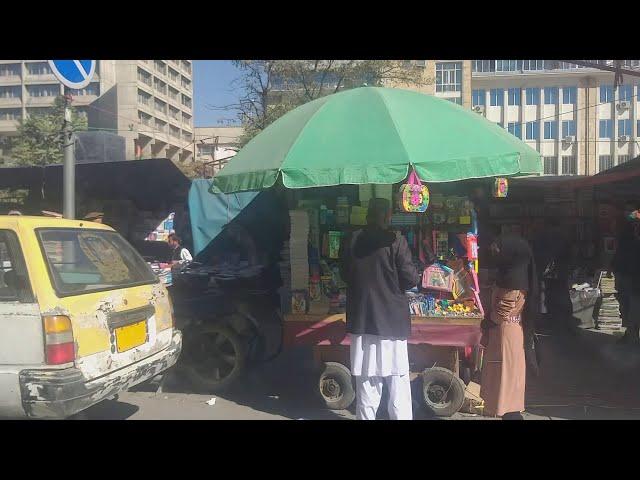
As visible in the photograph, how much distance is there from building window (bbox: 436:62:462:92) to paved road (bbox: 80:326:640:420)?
37.8 meters

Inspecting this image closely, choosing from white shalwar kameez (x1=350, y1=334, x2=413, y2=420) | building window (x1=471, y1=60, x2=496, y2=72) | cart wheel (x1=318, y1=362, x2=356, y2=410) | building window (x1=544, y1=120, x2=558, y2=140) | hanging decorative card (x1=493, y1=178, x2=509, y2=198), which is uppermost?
building window (x1=471, y1=60, x2=496, y2=72)

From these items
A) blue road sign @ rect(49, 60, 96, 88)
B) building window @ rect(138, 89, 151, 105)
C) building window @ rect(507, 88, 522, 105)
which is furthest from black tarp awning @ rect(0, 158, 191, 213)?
building window @ rect(138, 89, 151, 105)

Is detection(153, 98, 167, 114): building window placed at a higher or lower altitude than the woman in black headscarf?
higher

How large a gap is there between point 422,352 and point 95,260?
118 inches

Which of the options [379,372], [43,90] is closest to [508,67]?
[379,372]

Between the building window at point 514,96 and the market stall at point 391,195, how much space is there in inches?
1997

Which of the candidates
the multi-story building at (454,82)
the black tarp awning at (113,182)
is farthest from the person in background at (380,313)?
the multi-story building at (454,82)

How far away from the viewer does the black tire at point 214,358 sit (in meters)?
5.47

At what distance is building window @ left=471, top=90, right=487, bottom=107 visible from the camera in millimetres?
51656

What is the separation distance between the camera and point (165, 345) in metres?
4.66

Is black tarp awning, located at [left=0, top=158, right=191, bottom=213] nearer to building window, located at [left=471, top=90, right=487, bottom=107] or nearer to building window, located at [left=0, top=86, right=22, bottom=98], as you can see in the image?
building window, located at [left=471, top=90, right=487, bottom=107]

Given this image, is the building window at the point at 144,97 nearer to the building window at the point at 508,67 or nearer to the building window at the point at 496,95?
the building window at the point at 496,95

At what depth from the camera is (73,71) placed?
5941 millimetres
